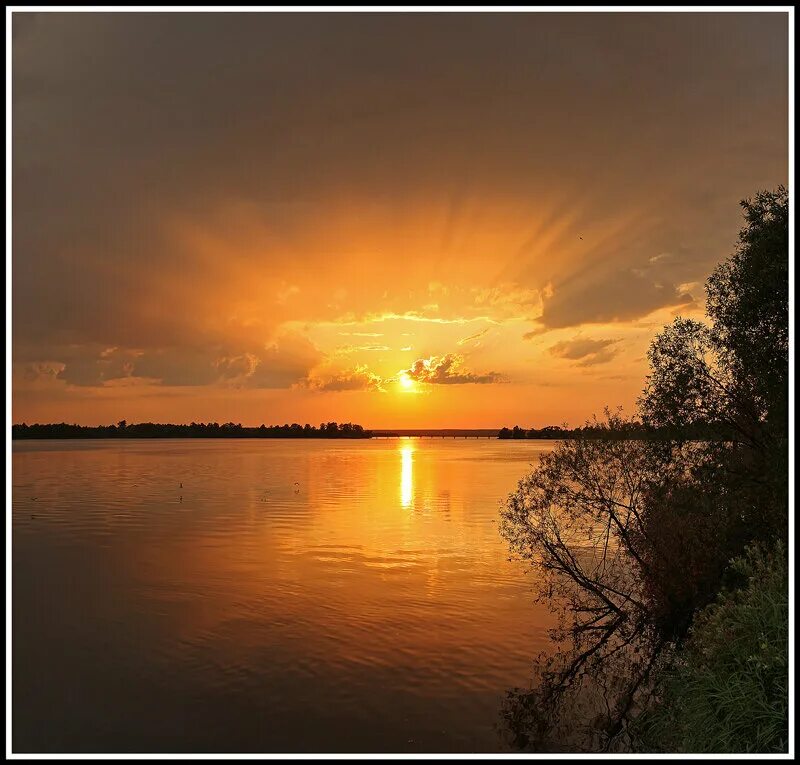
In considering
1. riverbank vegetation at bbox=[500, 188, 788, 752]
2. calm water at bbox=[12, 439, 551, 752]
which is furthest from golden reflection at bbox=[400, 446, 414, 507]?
riverbank vegetation at bbox=[500, 188, 788, 752]

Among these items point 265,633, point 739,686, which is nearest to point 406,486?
point 265,633

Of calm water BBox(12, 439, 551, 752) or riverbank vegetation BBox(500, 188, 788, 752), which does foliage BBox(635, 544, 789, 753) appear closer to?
riverbank vegetation BBox(500, 188, 788, 752)

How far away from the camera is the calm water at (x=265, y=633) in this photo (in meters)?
21.6

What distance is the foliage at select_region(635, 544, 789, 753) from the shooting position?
15500 mm

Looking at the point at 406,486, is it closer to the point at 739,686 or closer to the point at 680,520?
the point at 680,520

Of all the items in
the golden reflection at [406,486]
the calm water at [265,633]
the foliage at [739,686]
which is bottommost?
the golden reflection at [406,486]

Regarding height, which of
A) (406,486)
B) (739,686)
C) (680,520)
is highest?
(680,520)

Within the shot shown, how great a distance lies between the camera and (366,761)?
1195 centimetres

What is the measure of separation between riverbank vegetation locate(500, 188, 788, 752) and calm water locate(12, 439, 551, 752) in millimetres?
2526

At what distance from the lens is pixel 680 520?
29.0 meters

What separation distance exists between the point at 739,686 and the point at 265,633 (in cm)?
2128

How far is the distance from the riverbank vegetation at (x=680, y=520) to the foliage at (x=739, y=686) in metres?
0.10

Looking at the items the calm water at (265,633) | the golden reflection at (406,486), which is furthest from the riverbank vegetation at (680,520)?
the golden reflection at (406,486)

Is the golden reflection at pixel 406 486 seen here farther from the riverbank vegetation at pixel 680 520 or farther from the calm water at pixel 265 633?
the riverbank vegetation at pixel 680 520
